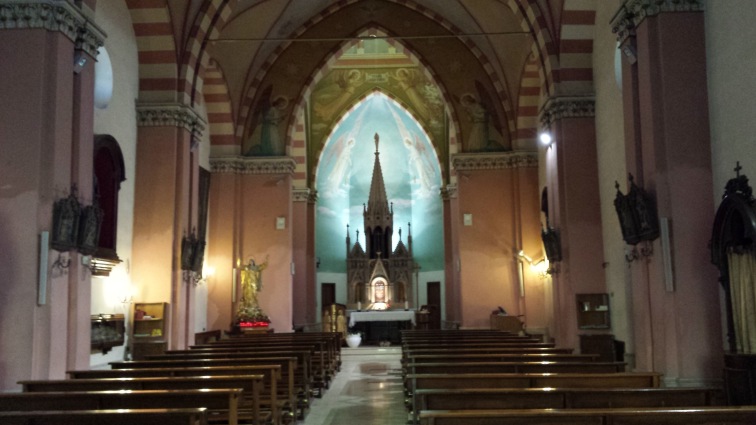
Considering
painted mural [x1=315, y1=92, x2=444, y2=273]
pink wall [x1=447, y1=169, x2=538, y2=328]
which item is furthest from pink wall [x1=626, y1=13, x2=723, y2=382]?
painted mural [x1=315, y1=92, x2=444, y2=273]

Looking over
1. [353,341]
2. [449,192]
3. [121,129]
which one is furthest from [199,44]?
[449,192]

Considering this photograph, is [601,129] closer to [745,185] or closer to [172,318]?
[745,185]

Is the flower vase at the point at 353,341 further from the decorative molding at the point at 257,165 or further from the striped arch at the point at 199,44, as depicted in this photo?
the striped arch at the point at 199,44

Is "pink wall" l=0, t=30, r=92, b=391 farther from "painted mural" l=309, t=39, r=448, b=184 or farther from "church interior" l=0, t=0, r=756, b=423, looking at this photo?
"painted mural" l=309, t=39, r=448, b=184

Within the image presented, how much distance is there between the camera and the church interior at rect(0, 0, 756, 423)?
822 centimetres

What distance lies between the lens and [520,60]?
57.8ft

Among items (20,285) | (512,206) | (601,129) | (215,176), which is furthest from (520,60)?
(20,285)

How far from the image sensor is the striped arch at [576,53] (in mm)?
13156

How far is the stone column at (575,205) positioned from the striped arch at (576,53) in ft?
1.03

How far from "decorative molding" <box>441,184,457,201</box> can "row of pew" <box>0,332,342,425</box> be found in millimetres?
13819

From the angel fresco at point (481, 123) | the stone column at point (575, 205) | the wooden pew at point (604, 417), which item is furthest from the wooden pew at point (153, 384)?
the angel fresco at point (481, 123)

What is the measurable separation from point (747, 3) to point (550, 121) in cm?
624

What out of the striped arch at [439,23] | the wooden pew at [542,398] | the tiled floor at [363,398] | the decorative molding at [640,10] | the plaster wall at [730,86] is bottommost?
the tiled floor at [363,398]

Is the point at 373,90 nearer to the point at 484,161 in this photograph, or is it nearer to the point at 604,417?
the point at 484,161
